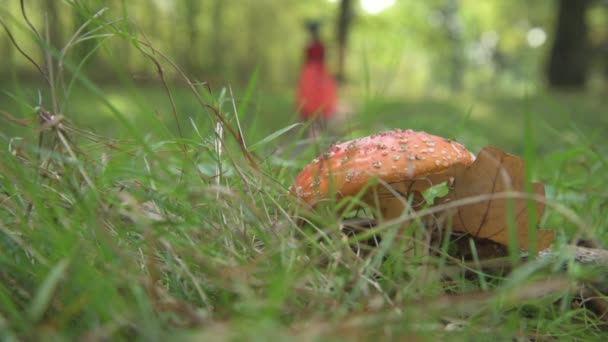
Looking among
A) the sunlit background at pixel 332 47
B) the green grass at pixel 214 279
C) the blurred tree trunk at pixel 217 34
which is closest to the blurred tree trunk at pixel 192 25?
the sunlit background at pixel 332 47

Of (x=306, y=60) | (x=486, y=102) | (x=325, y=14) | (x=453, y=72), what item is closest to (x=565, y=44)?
(x=486, y=102)

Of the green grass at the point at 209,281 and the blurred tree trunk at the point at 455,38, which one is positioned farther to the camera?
the blurred tree trunk at the point at 455,38

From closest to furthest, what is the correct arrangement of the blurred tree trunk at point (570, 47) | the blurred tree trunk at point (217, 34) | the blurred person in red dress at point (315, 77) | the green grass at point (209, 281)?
the green grass at point (209, 281) < the blurred person in red dress at point (315, 77) < the blurred tree trunk at point (570, 47) < the blurred tree trunk at point (217, 34)

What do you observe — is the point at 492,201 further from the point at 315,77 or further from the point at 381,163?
the point at 315,77

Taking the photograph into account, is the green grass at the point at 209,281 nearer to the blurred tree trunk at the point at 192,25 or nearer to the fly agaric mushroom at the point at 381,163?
the fly agaric mushroom at the point at 381,163

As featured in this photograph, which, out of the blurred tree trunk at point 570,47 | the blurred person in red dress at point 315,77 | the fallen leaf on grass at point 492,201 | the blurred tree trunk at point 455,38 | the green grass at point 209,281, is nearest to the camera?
the green grass at point 209,281

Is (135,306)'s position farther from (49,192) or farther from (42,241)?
(49,192)

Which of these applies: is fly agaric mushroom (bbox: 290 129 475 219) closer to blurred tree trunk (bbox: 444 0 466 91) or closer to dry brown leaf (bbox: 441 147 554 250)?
dry brown leaf (bbox: 441 147 554 250)

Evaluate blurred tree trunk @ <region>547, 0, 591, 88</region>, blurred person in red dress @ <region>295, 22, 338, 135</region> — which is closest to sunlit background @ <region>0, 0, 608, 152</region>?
blurred tree trunk @ <region>547, 0, 591, 88</region>
